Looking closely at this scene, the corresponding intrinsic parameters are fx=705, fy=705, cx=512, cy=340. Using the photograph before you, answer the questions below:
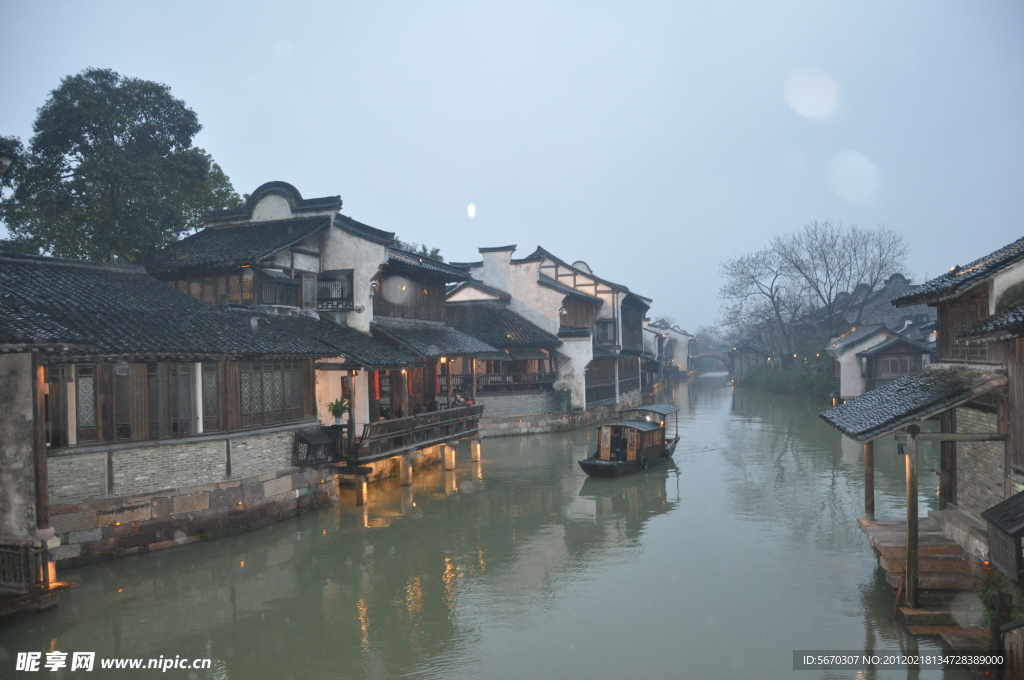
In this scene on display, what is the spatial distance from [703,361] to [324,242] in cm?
13311

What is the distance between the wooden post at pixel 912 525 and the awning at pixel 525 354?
27.6 m

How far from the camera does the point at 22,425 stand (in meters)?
13.2

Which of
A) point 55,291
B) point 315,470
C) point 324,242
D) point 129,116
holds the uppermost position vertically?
point 129,116

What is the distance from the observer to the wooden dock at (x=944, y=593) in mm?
11383

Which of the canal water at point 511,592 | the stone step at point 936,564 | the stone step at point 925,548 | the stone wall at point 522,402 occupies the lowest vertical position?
the canal water at point 511,592

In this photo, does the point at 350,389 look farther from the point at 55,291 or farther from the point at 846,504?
the point at 846,504

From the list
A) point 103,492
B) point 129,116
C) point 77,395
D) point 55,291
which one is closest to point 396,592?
point 103,492

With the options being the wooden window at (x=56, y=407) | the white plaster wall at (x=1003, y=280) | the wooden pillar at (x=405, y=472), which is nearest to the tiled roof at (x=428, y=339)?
the wooden pillar at (x=405, y=472)

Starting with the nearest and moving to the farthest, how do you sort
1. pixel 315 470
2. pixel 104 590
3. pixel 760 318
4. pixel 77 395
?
1. pixel 104 590
2. pixel 77 395
3. pixel 315 470
4. pixel 760 318

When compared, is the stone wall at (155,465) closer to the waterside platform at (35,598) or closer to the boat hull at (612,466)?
the waterside platform at (35,598)

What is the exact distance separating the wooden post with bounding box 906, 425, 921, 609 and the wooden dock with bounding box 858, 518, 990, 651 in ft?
0.74

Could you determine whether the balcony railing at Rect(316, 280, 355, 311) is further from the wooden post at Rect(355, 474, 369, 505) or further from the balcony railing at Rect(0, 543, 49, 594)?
the balcony railing at Rect(0, 543, 49, 594)

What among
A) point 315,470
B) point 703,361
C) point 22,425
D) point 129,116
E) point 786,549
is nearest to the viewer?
point 22,425

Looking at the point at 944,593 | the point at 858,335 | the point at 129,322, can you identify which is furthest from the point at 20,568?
the point at 858,335
